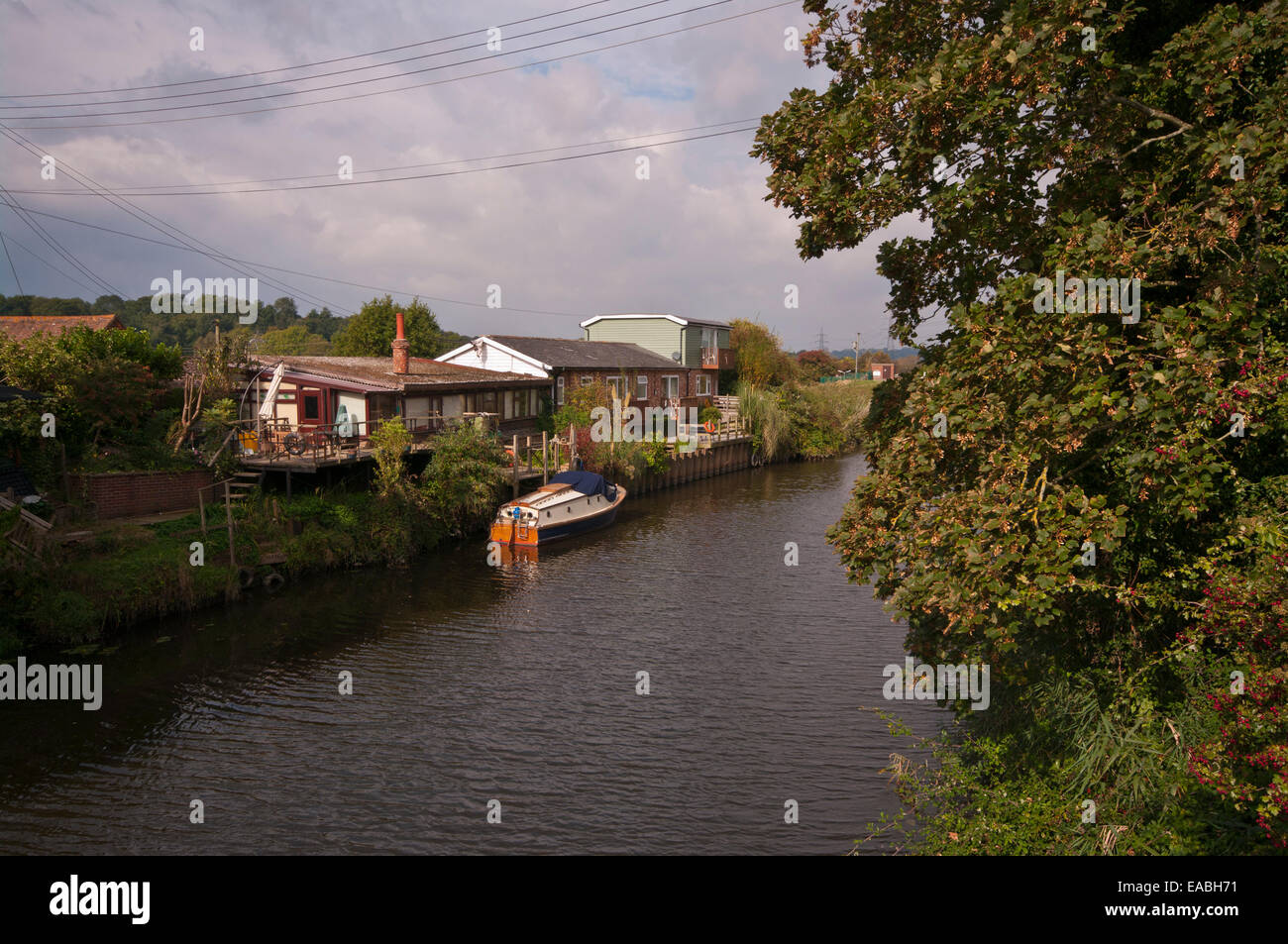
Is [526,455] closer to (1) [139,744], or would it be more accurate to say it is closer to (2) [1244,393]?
(1) [139,744]

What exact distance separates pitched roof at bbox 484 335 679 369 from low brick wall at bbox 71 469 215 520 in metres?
25.4

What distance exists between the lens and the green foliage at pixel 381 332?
68.3m

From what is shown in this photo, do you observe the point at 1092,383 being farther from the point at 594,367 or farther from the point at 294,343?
the point at 294,343

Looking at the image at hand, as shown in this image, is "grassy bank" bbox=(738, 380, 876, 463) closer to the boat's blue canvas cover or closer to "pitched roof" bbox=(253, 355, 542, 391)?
"pitched roof" bbox=(253, 355, 542, 391)

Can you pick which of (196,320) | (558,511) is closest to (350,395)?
(558,511)

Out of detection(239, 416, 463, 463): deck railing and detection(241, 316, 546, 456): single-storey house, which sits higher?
detection(241, 316, 546, 456): single-storey house

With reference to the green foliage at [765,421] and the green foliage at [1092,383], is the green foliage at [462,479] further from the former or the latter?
the green foliage at [765,421]

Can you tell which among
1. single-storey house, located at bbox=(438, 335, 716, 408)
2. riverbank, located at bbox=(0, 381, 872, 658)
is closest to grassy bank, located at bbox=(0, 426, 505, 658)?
riverbank, located at bbox=(0, 381, 872, 658)

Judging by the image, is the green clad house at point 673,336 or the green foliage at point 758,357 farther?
the green foliage at point 758,357

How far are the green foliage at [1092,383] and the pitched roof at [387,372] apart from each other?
28.9m

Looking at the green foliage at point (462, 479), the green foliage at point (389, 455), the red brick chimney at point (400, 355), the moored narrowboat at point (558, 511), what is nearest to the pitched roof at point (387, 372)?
the red brick chimney at point (400, 355)

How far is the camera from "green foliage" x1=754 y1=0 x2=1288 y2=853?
28.4ft

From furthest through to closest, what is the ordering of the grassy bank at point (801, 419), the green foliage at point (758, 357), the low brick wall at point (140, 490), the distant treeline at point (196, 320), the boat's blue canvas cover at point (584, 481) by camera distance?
the distant treeline at point (196, 320) → the green foliage at point (758, 357) → the grassy bank at point (801, 419) → the boat's blue canvas cover at point (584, 481) → the low brick wall at point (140, 490)
